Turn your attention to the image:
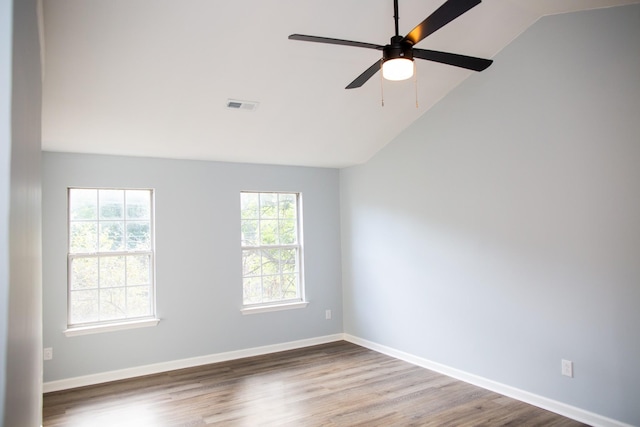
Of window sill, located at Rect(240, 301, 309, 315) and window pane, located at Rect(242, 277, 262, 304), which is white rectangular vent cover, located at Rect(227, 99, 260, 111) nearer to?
window pane, located at Rect(242, 277, 262, 304)

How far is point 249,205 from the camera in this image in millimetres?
5410

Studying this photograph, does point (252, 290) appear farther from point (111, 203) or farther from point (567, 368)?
point (567, 368)

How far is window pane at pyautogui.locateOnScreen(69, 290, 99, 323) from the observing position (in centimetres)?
443

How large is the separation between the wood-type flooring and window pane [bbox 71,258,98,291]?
986 millimetres

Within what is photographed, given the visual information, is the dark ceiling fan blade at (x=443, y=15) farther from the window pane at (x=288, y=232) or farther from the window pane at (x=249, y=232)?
the window pane at (x=288, y=232)

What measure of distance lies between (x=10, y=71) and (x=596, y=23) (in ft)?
11.7

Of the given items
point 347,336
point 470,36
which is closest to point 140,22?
point 470,36

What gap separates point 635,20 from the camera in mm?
2957

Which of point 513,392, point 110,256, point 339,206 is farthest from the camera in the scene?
point 339,206

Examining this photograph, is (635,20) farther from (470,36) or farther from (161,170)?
(161,170)

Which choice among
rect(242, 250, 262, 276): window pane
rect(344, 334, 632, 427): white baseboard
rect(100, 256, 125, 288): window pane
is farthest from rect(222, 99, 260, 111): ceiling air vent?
rect(344, 334, 632, 427): white baseboard

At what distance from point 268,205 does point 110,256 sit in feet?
6.13

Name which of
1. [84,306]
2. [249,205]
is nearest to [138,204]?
[84,306]

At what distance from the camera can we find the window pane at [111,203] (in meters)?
4.61
